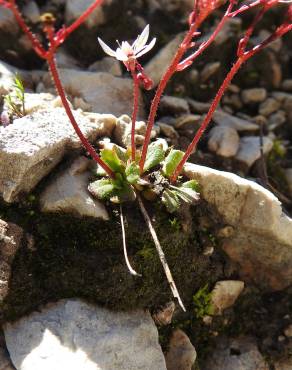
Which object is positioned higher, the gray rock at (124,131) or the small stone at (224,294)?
the gray rock at (124,131)

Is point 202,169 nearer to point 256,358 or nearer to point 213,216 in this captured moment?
point 213,216

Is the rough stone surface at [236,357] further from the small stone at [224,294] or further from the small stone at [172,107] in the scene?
the small stone at [172,107]

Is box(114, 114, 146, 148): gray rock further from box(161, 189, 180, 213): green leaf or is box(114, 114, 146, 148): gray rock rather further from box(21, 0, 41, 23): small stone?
box(21, 0, 41, 23): small stone

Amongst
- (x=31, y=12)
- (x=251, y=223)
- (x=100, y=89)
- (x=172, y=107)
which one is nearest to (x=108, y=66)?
(x=100, y=89)

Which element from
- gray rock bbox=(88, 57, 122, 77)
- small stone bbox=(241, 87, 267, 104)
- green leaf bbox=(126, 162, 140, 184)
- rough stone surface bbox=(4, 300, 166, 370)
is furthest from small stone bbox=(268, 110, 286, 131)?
rough stone surface bbox=(4, 300, 166, 370)

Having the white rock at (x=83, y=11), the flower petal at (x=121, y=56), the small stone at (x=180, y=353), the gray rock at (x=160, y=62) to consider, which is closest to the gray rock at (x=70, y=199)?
the flower petal at (x=121, y=56)

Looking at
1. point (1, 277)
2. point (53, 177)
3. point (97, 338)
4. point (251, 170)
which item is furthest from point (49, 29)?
point (251, 170)

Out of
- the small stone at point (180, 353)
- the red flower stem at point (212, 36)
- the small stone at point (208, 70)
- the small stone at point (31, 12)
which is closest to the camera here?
the red flower stem at point (212, 36)
